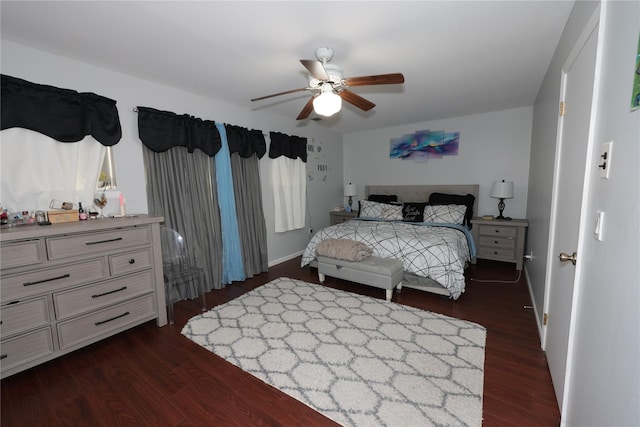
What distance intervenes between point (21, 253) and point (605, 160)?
3.15m

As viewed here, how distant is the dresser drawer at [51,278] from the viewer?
1.69 meters

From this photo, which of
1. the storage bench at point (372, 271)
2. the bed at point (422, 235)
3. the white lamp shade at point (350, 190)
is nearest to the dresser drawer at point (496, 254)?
the bed at point (422, 235)

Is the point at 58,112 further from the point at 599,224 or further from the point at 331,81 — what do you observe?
the point at 599,224

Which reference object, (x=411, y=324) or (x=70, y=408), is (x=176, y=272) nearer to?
(x=70, y=408)

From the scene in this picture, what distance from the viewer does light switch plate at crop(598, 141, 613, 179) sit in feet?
3.35

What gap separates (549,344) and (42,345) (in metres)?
3.50

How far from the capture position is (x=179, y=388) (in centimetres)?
172

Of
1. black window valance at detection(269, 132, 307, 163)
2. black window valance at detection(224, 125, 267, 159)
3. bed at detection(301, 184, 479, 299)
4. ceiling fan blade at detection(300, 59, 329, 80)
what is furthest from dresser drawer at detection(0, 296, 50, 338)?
black window valance at detection(269, 132, 307, 163)

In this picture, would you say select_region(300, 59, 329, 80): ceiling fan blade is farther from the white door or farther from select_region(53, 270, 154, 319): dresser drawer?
select_region(53, 270, 154, 319): dresser drawer

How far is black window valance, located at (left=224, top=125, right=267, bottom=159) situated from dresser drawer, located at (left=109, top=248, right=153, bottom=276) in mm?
1612

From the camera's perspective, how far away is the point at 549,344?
1.86m

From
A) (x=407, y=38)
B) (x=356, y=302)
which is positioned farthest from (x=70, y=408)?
(x=407, y=38)

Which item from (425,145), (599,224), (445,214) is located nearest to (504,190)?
(445,214)

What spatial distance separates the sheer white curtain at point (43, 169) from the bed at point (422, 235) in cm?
251
